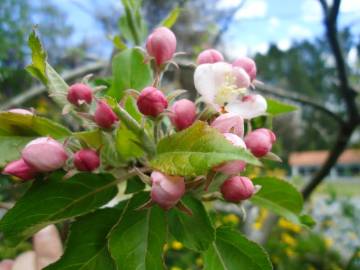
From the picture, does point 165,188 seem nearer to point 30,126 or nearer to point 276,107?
point 30,126

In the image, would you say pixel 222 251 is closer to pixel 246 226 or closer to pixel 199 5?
pixel 246 226

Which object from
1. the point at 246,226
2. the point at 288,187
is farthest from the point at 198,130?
the point at 246,226

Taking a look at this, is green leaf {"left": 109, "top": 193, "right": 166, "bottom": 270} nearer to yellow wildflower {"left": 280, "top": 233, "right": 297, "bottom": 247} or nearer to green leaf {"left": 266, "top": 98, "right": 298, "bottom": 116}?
green leaf {"left": 266, "top": 98, "right": 298, "bottom": 116}

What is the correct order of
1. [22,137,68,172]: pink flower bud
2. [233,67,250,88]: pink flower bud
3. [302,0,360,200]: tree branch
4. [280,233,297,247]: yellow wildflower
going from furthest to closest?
[280,233,297,247]: yellow wildflower, [302,0,360,200]: tree branch, [233,67,250,88]: pink flower bud, [22,137,68,172]: pink flower bud

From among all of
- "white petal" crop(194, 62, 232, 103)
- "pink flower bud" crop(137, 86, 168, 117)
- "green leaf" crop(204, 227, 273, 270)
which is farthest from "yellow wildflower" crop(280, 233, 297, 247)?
"pink flower bud" crop(137, 86, 168, 117)

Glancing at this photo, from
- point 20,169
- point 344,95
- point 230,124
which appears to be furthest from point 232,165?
point 344,95

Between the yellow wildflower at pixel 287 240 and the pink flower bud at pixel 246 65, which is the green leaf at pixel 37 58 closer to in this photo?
the pink flower bud at pixel 246 65

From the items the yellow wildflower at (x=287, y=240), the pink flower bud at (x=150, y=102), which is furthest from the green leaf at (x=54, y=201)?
the yellow wildflower at (x=287, y=240)
